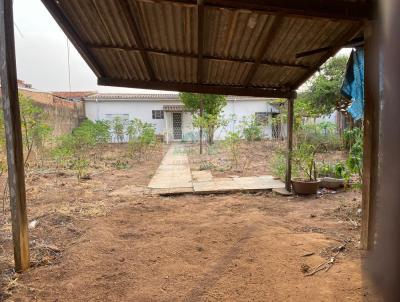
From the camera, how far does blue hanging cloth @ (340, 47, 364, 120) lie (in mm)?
3537

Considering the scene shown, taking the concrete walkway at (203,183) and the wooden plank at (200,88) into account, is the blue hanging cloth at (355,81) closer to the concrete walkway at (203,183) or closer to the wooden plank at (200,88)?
the wooden plank at (200,88)

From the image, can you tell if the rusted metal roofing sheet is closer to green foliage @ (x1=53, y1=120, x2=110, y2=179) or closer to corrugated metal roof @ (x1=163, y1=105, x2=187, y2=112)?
green foliage @ (x1=53, y1=120, x2=110, y2=179)

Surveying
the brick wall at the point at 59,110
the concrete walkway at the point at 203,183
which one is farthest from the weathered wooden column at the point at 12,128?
the brick wall at the point at 59,110

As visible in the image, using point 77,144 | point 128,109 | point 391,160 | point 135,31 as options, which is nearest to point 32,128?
point 77,144

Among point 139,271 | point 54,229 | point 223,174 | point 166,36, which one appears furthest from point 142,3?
point 223,174

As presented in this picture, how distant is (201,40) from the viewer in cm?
339

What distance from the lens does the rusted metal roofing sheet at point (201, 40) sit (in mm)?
2789

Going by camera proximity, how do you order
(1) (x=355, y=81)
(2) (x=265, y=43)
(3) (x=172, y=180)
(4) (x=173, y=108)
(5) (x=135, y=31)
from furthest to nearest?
(4) (x=173, y=108), (3) (x=172, y=180), (1) (x=355, y=81), (2) (x=265, y=43), (5) (x=135, y=31)

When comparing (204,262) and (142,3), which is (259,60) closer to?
(142,3)

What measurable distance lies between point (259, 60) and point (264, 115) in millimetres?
18039

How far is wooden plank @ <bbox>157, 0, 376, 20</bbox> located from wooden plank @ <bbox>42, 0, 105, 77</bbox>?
124 cm

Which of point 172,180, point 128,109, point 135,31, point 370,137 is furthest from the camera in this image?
point 128,109

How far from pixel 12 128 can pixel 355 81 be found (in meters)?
3.75

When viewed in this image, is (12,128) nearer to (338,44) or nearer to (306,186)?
(338,44)
